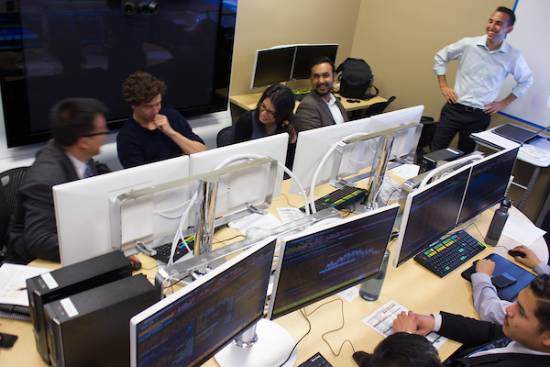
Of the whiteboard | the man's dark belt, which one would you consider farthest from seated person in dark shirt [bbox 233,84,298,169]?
the whiteboard

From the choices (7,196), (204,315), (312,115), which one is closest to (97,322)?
(204,315)

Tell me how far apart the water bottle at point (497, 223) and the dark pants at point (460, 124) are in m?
1.79

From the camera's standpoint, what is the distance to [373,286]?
1.86 metres

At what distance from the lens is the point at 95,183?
1.52 metres

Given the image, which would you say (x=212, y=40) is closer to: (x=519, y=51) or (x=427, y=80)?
(x=427, y=80)

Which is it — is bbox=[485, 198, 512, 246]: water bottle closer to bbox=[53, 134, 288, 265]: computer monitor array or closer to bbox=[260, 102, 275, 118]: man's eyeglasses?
bbox=[53, 134, 288, 265]: computer monitor array

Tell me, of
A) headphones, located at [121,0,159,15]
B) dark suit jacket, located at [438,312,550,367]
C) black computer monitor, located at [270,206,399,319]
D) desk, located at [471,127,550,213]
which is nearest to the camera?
black computer monitor, located at [270,206,399,319]


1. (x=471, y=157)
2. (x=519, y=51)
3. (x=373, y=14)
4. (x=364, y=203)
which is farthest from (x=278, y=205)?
(x=373, y=14)

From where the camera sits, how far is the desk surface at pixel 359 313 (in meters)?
1.52

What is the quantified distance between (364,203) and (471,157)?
0.56 meters

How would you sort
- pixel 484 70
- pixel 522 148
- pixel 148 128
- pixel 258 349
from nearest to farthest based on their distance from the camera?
pixel 258 349 < pixel 148 128 < pixel 522 148 < pixel 484 70

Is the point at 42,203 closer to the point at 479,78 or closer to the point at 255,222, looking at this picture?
the point at 255,222

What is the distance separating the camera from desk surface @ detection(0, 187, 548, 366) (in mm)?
1523

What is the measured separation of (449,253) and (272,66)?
254 cm
